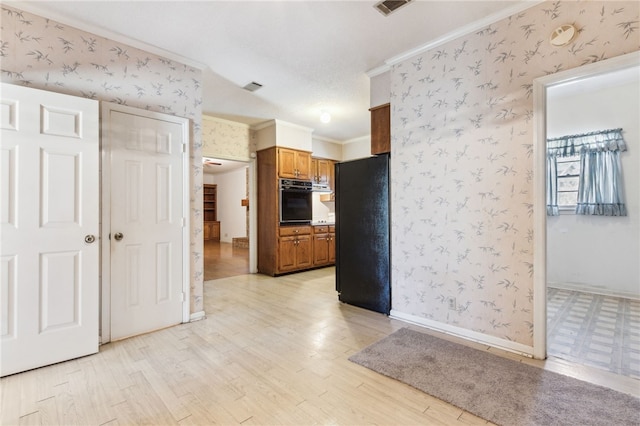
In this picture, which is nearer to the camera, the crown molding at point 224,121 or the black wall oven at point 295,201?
the crown molding at point 224,121

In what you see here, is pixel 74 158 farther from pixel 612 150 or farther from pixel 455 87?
pixel 612 150

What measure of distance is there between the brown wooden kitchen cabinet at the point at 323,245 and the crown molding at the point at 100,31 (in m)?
3.54

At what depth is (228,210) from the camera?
10.6 metres

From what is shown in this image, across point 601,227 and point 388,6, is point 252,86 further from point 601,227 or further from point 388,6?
point 601,227

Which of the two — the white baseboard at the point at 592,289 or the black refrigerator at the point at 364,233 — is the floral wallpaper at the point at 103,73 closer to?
the black refrigerator at the point at 364,233

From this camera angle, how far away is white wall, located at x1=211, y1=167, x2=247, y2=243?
389 inches

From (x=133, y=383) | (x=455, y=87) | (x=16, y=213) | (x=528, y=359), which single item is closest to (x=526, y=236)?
(x=528, y=359)

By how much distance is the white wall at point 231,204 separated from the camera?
9875 millimetres

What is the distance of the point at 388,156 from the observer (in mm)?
A: 3209

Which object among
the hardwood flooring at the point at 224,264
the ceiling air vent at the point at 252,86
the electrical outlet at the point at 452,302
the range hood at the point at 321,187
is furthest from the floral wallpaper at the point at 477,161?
the hardwood flooring at the point at 224,264

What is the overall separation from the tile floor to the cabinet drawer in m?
3.77

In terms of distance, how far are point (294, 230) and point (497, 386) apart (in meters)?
3.92

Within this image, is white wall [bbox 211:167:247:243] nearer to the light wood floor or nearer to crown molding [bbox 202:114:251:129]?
crown molding [bbox 202:114:251:129]

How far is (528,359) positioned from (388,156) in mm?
2203
